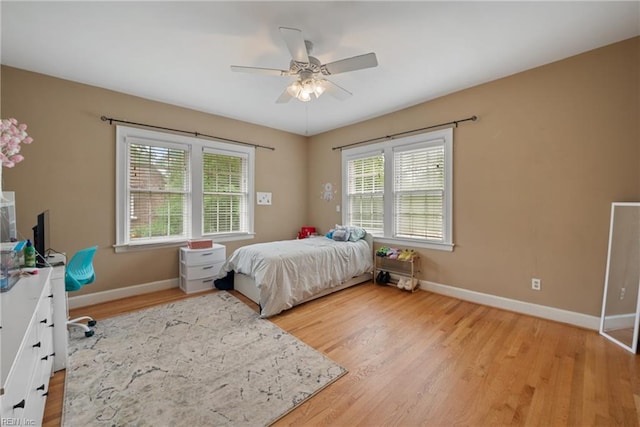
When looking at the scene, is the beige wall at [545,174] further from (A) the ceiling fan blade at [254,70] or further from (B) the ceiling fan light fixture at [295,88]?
(A) the ceiling fan blade at [254,70]

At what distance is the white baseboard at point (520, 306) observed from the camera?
8.46 feet

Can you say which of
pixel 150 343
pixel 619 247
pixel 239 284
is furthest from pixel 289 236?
pixel 619 247

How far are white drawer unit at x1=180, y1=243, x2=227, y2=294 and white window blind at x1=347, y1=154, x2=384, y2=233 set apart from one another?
7.58 feet

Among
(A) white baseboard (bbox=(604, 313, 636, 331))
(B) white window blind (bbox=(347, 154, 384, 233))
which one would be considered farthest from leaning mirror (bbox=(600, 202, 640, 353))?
(B) white window blind (bbox=(347, 154, 384, 233))

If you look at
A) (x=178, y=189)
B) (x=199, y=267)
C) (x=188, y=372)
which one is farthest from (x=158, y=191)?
(x=188, y=372)

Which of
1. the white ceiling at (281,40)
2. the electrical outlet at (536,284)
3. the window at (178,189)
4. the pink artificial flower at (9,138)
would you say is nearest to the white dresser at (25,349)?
the pink artificial flower at (9,138)

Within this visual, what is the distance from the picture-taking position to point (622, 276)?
238 cm

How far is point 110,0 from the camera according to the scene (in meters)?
1.86

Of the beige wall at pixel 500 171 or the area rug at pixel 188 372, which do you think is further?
the beige wall at pixel 500 171

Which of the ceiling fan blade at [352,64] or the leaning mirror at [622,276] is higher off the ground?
the ceiling fan blade at [352,64]

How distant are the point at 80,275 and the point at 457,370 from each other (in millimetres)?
3463

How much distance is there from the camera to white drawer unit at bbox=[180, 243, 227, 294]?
3590 mm

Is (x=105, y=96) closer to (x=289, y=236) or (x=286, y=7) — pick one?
(x=286, y=7)

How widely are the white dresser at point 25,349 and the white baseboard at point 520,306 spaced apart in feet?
12.4
